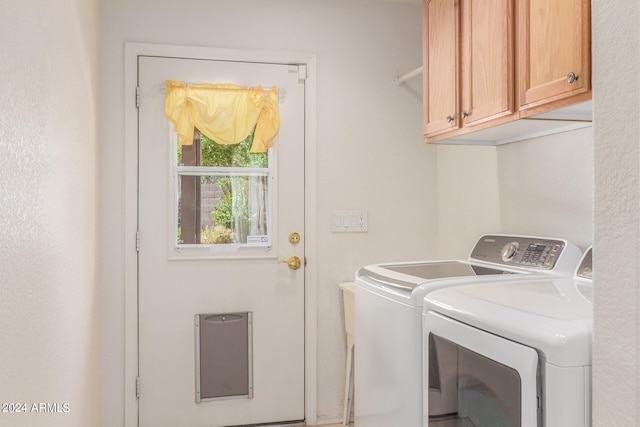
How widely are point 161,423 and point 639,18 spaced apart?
2.67 m

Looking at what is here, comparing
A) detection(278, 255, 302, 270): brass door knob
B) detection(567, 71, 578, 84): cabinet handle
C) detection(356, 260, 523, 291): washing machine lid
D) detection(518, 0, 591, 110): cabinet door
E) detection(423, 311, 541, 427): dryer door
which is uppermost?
detection(518, 0, 591, 110): cabinet door

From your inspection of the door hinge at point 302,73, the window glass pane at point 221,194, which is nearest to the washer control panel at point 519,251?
the window glass pane at point 221,194

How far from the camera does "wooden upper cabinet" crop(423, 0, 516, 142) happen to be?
174 centimetres

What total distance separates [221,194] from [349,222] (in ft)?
2.40

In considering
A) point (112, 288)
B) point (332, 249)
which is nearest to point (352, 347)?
point (332, 249)

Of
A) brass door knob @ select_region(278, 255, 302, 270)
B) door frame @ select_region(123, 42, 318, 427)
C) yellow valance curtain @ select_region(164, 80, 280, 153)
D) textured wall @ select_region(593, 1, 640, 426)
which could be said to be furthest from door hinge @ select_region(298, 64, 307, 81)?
textured wall @ select_region(593, 1, 640, 426)

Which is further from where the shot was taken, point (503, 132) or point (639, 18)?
point (503, 132)

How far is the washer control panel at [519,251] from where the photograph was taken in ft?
6.25

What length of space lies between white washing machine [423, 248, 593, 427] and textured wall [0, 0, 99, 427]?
1.07 meters

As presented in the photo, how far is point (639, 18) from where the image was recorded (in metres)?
0.83

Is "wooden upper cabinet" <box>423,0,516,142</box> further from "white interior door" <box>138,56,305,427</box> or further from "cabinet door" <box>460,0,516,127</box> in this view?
"white interior door" <box>138,56,305,427</box>

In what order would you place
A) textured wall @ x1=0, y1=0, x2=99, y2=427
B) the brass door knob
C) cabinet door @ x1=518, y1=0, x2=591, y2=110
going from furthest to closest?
the brass door knob
cabinet door @ x1=518, y1=0, x2=591, y2=110
textured wall @ x1=0, y1=0, x2=99, y2=427

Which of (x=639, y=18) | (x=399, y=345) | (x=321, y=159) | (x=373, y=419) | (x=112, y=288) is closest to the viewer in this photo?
(x=639, y=18)

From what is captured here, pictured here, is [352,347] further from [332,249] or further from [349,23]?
[349,23]
